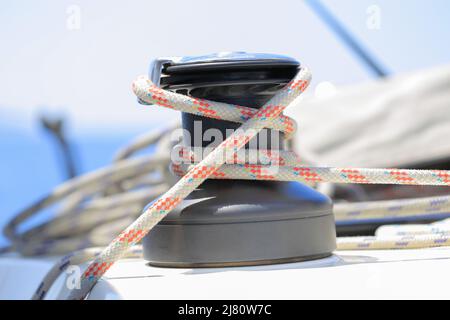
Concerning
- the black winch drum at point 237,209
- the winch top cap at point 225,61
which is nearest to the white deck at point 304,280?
the black winch drum at point 237,209

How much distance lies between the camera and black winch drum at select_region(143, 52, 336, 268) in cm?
65

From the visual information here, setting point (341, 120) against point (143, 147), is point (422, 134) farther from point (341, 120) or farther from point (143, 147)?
point (143, 147)

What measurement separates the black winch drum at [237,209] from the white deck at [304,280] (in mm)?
15

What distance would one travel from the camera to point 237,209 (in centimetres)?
65

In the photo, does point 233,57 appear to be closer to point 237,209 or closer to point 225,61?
point 225,61

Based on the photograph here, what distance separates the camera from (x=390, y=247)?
30.1 inches

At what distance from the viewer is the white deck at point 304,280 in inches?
20.9

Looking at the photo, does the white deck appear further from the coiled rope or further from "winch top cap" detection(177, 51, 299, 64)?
"winch top cap" detection(177, 51, 299, 64)

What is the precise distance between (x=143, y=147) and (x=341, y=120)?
4.14 ft

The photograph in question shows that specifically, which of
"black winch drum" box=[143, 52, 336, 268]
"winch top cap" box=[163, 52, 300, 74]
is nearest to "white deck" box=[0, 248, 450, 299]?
"black winch drum" box=[143, 52, 336, 268]

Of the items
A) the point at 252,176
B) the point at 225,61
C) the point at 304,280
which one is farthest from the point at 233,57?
the point at 304,280

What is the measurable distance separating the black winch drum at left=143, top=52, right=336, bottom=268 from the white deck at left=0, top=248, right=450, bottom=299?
0.02 metres

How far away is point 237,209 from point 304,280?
Result: 0.11m

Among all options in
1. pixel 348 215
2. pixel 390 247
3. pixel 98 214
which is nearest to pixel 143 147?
pixel 98 214
